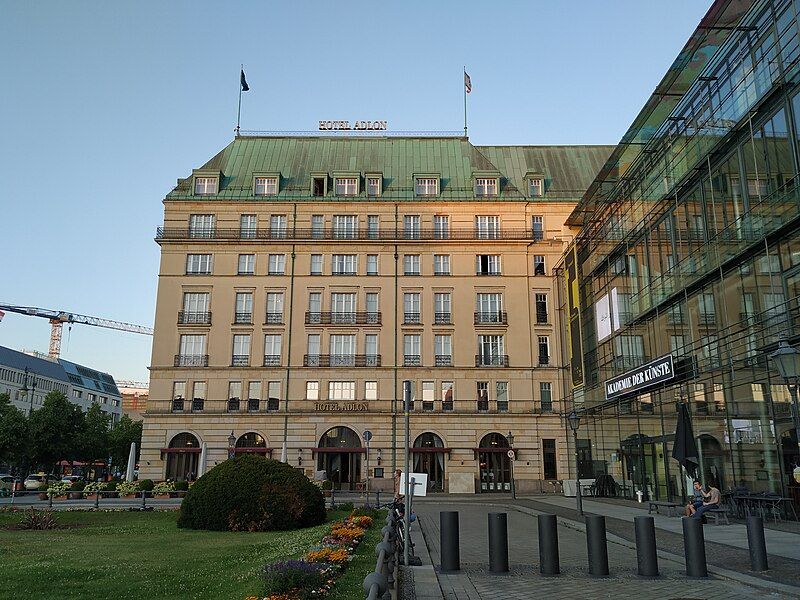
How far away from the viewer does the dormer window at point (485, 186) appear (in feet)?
187

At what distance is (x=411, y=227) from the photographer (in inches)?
2222

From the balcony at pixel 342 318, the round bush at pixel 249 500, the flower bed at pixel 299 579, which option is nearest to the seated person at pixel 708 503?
the flower bed at pixel 299 579

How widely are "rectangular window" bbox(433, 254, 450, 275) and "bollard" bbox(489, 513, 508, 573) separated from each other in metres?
42.4

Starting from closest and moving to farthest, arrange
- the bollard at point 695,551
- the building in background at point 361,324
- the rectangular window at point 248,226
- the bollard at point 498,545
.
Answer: the bollard at point 695,551
the bollard at point 498,545
the building in background at point 361,324
the rectangular window at point 248,226

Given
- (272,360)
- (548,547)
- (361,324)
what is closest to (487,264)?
(361,324)

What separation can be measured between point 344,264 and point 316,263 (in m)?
2.24

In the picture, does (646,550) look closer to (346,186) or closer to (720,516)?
(720,516)

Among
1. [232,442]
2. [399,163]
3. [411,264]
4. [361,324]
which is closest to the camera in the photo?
[232,442]

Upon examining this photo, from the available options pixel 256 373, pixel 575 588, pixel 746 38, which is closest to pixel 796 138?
pixel 746 38

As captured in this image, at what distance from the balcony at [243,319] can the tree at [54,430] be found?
69.0 feet

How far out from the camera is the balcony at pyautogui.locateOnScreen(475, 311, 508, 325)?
2126 inches

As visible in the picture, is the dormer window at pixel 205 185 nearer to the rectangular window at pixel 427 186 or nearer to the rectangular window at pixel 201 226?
the rectangular window at pixel 201 226

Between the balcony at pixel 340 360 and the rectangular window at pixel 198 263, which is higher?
the rectangular window at pixel 198 263

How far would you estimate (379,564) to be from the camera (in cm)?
664
